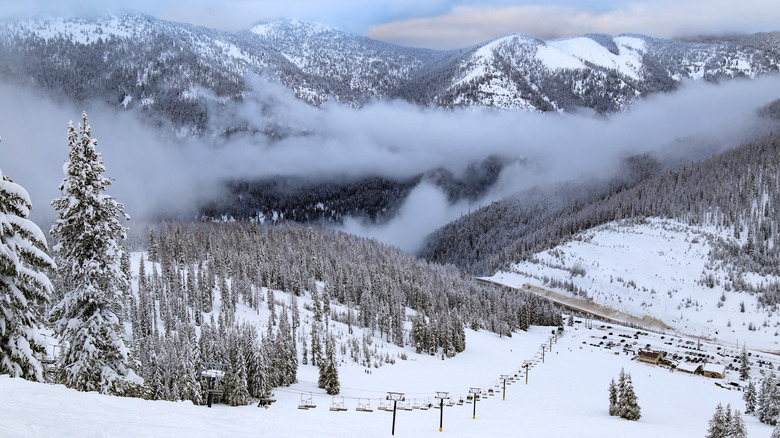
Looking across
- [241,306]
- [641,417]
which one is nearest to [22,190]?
[641,417]

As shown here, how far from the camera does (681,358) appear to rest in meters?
164

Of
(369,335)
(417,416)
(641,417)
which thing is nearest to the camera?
(417,416)

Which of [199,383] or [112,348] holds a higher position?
[112,348]

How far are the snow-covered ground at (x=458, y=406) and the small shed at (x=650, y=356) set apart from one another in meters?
4.76

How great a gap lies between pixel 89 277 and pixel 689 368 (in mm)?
164143

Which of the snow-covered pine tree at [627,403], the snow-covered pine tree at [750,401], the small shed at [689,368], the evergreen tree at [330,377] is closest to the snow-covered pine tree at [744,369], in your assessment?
the small shed at [689,368]

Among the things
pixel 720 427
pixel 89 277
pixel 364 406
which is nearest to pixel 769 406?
pixel 720 427

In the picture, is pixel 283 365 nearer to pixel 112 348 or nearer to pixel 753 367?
pixel 112 348

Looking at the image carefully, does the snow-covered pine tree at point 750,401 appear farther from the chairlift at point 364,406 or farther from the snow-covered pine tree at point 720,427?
the chairlift at point 364,406

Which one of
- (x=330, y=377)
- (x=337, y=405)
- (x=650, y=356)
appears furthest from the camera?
(x=650, y=356)

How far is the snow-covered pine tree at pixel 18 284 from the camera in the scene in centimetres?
2478

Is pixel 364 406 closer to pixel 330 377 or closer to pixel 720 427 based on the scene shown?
pixel 330 377

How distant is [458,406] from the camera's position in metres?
83.4

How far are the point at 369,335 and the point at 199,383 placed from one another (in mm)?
68767
